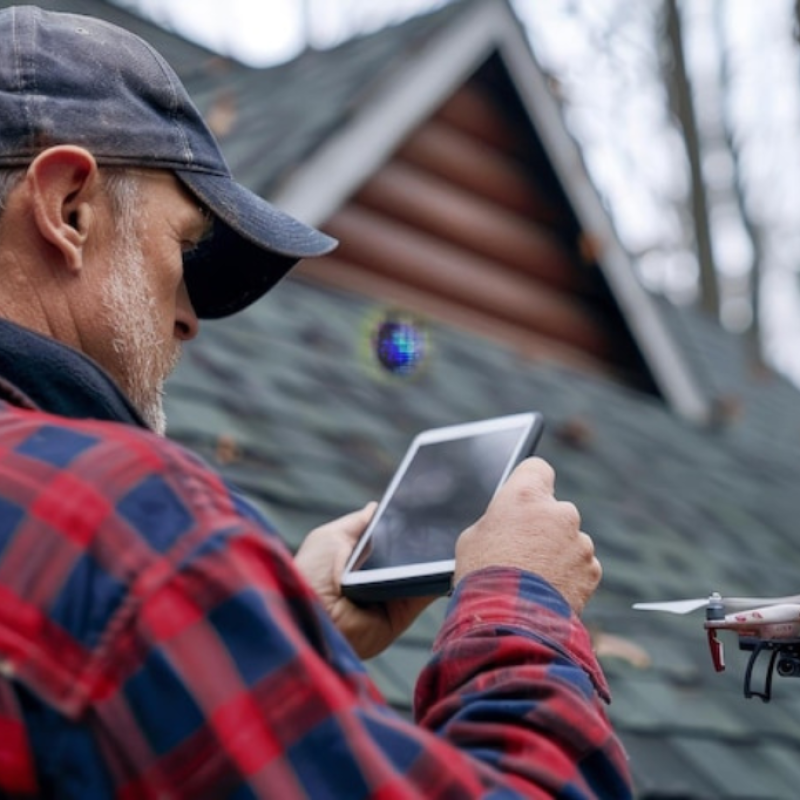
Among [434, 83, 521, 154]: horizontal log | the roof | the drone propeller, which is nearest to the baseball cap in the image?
the drone propeller

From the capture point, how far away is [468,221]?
7395mm

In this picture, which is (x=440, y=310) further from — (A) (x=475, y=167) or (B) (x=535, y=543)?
(B) (x=535, y=543)

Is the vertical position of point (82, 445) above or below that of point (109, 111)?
below

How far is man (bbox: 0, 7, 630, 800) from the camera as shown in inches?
51.5

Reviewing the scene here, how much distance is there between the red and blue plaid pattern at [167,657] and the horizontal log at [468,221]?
5.43 m

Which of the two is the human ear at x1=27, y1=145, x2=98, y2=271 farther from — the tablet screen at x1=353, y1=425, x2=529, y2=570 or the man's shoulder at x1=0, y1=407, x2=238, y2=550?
the tablet screen at x1=353, y1=425, x2=529, y2=570

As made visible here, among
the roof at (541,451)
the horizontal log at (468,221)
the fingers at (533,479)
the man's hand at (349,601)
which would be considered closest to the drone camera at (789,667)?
the fingers at (533,479)

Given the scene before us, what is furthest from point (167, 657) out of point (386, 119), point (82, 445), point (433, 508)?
point (386, 119)

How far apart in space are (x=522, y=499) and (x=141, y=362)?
452 millimetres

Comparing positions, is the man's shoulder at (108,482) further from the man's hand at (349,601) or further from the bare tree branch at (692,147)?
the bare tree branch at (692,147)

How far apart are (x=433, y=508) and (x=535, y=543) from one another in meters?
0.57

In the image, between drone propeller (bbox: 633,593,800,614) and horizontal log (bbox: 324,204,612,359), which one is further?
horizontal log (bbox: 324,204,612,359)

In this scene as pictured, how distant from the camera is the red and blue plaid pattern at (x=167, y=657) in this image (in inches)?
51.3

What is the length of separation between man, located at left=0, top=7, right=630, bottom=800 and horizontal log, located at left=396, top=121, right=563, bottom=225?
5.12m
